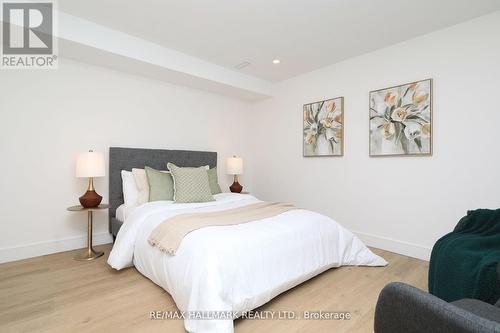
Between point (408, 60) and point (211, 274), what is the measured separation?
3.15 meters

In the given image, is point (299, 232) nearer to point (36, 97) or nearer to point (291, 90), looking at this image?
point (291, 90)

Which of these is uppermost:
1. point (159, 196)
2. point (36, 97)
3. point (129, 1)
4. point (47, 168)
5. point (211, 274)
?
point (129, 1)

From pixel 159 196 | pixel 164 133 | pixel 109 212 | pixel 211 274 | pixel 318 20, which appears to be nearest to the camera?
pixel 211 274

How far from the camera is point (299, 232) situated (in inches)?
84.8

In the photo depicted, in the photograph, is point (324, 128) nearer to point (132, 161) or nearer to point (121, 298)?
point (132, 161)

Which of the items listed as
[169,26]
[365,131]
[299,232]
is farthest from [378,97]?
[169,26]

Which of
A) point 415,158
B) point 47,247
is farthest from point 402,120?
point 47,247

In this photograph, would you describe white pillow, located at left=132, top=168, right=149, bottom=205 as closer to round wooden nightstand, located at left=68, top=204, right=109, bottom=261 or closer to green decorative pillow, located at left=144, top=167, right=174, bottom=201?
green decorative pillow, located at left=144, top=167, right=174, bottom=201

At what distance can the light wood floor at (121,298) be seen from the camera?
165 cm

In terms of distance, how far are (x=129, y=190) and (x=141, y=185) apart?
0.16m

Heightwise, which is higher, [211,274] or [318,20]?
[318,20]

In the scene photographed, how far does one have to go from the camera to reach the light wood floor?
5.41ft

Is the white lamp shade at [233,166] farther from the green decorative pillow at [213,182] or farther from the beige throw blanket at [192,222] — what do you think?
the beige throw blanket at [192,222]

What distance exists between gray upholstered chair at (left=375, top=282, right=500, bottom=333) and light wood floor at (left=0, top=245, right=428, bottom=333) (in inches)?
43.2
